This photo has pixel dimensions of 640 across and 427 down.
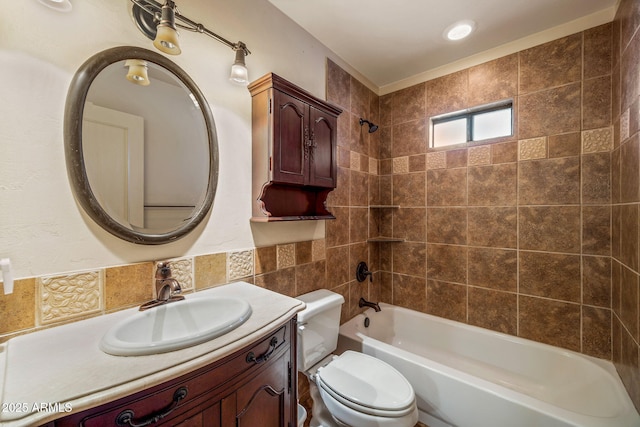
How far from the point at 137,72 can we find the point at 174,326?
102 cm

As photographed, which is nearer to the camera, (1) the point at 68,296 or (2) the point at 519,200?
(1) the point at 68,296


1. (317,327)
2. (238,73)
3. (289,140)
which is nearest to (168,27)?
(238,73)

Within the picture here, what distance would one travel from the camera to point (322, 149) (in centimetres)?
162

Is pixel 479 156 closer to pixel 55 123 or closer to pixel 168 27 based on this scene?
pixel 168 27

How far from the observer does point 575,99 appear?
165 cm

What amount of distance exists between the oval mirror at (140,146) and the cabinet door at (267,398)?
67 centimetres

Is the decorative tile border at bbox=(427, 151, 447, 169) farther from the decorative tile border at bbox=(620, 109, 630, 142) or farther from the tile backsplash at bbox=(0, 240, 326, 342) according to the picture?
the tile backsplash at bbox=(0, 240, 326, 342)

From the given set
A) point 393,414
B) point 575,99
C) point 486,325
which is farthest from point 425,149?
point 393,414

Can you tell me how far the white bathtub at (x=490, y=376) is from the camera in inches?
48.8

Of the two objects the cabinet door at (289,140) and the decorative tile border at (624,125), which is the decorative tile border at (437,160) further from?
the cabinet door at (289,140)

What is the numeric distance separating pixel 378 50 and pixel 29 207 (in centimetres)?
220

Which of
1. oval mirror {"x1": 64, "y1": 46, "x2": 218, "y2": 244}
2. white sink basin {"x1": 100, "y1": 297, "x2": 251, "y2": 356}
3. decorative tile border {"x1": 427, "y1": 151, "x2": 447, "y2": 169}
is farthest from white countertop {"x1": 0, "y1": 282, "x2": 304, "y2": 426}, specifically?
decorative tile border {"x1": 427, "y1": 151, "x2": 447, "y2": 169}

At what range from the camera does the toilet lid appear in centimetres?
119

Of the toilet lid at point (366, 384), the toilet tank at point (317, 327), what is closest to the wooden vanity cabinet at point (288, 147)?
the toilet tank at point (317, 327)
